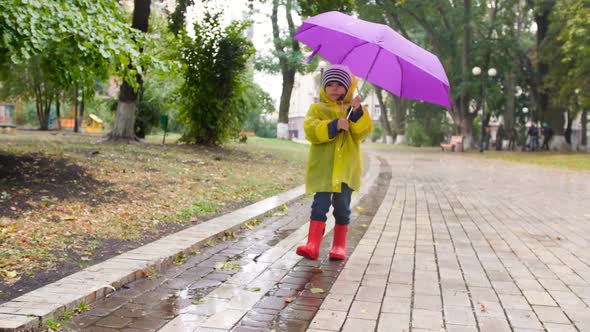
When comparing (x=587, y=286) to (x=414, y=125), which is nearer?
(x=587, y=286)

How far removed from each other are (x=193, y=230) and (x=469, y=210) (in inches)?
195

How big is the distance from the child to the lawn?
5.92 ft

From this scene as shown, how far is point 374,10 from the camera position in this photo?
33656 mm

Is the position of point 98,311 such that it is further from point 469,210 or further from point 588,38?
point 588,38

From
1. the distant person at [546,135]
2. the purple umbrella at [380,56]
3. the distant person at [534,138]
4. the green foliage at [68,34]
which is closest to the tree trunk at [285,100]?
the distant person at [534,138]

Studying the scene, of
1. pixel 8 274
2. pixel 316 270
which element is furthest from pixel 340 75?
pixel 8 274

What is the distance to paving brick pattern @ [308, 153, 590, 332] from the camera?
3855mm

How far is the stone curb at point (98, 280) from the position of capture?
11.1 ft

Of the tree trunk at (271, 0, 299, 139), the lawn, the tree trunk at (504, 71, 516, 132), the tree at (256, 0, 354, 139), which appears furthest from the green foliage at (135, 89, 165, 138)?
the tree trunk at (504, 71, 516, 132)

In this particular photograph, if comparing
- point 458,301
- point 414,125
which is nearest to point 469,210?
point 458,301

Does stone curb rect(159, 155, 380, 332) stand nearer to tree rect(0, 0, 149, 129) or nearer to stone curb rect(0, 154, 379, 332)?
stone curb rect(0, 154, 379, 332)

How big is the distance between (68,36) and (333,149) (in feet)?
14.5

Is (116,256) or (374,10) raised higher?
(374,10)

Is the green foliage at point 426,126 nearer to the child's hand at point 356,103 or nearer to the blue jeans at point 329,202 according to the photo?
the blue jeans at point 329,202
